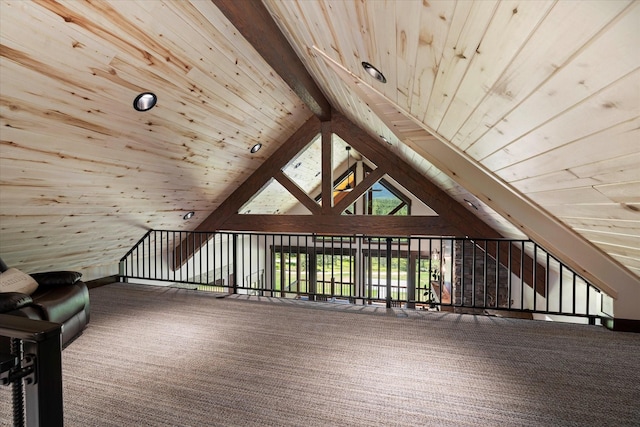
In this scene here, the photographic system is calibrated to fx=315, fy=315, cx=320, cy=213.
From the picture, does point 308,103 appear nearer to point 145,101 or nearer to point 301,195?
point 301,195

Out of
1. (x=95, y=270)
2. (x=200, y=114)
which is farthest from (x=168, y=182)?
(x=95, y=270)

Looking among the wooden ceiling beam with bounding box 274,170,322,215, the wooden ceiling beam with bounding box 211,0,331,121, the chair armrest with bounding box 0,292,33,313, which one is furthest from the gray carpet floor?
the wooden ceiling beam with bounding box 211,0,331,121

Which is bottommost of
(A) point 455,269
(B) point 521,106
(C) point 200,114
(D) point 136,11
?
(A) point 455,269

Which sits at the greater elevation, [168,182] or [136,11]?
[136,11]

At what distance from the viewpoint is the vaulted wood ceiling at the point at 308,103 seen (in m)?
0.85

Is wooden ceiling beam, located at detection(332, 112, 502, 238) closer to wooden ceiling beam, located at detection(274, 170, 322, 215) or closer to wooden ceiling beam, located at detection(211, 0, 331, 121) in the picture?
wooden ceiling beam, located at detection(274, 170, 322, 215)

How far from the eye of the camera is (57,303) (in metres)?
2.57

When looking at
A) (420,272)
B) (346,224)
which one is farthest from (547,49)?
(420,272)

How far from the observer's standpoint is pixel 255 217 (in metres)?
5.45

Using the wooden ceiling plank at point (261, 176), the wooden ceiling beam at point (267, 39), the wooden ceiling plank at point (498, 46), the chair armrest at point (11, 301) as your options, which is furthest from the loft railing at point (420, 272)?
the chair armrest at point (11, 301)

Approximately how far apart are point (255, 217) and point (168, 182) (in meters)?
1.74

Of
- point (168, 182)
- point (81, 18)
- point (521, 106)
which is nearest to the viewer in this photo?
point (521, 106)

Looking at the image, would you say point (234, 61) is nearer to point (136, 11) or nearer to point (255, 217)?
point (136, 11)

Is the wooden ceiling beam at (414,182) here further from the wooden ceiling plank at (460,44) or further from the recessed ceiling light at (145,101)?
→ the wooden ceiling plank at (460,44)
